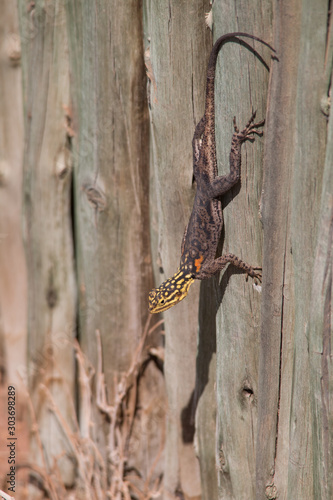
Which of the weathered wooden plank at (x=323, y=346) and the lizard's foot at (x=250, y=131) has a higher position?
the lizard's foot at (x=250, y=131)

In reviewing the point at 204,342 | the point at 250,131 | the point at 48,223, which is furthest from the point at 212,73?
the point at 48,223

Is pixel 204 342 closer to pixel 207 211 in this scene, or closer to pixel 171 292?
pixel 171 292

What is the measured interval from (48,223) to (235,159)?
→ 2347 mm

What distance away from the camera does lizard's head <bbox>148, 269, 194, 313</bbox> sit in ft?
11.6

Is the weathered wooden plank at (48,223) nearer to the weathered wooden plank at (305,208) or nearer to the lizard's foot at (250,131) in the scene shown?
the lizard's foot at (250,131)

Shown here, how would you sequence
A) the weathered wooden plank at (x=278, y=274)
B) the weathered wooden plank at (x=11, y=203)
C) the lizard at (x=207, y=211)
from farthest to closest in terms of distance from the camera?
the weathered wooden plank at (x=11, y=203), the lizard at (x=207, y=211), the weathered wooden plank at (x=278, y=274)

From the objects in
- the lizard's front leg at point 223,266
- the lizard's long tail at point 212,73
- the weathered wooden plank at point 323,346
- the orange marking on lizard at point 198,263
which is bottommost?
the weathered wooden plank at point 323,346

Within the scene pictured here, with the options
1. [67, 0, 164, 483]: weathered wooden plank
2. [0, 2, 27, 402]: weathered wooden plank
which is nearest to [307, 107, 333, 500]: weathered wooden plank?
[67, 0, 164, 483]: weathered wooden plank

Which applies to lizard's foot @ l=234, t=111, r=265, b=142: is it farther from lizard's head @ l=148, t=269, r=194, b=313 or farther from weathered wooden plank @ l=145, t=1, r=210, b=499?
lizard's head @ l=148, t=269, r=194, b=313

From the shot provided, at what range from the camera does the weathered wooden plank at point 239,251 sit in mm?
2703

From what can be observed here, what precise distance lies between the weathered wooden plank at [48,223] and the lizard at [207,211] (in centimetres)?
152

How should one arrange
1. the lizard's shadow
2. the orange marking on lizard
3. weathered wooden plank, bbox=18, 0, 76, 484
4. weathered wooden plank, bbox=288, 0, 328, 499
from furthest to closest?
weathered wooden plank, bbox=18, 0, 76, 484 < the lizard's shadow < the orange marking on lizard < weathered wooden plank, bbox=288, 0, 328, 499

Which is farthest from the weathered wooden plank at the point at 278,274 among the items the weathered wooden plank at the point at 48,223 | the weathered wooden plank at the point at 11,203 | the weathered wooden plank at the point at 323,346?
the weathered wooden plank at the point at 11,203

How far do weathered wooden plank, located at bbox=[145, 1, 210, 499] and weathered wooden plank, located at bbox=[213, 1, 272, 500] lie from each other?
295mm
